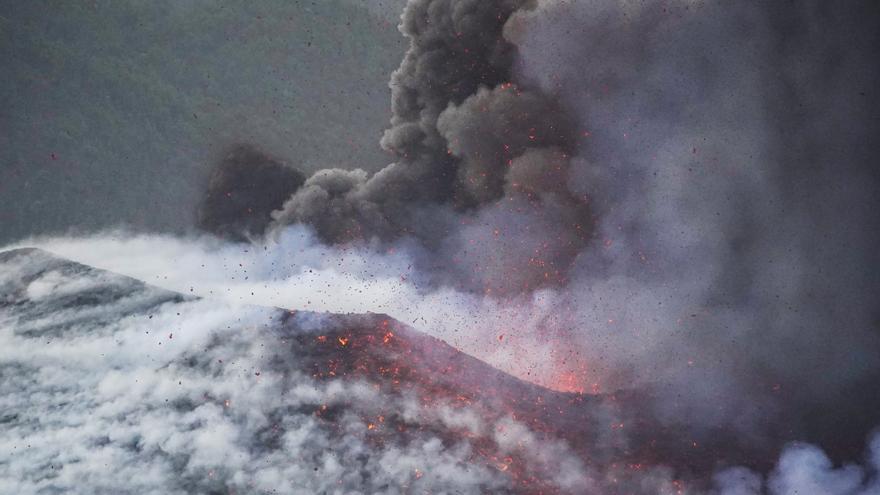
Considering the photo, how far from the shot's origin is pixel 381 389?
17.4 metres

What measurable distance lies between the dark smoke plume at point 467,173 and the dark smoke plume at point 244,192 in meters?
0.66

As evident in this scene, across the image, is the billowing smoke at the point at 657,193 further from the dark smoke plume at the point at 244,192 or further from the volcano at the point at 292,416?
the volcano at the point at 292,416

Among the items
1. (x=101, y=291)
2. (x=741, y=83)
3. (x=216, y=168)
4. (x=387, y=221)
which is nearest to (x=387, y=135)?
(x=387, y=221)

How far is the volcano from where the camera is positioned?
15.2 metres

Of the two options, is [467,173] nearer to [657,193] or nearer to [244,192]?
[657,193]

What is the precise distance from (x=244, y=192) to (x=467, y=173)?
596 cm

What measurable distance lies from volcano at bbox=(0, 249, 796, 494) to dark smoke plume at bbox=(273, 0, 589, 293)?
3640 millimetres

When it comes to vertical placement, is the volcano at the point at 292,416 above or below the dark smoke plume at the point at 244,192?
below

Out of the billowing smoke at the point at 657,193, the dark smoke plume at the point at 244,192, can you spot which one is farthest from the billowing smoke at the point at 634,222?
the dark smoke plume at the point at 244,192

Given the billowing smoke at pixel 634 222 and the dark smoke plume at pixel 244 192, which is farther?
the dark smoke plume at pixel 244 192

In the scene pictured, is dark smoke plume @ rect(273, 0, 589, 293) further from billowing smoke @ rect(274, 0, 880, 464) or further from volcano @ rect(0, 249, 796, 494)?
volcano @ rect(0, 249, 796, 494)

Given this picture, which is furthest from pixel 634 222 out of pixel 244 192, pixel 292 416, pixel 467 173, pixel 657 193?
pixel 244 192

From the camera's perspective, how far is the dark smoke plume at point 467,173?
2020 centimetres

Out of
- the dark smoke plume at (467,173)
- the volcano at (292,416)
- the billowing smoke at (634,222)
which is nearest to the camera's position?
the volcano at (292,416)
